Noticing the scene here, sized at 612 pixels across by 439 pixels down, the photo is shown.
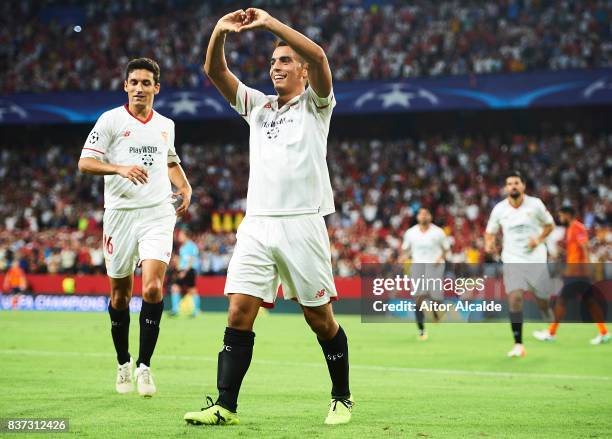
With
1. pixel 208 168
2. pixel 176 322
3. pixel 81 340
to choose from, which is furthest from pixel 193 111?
pixel 81 340

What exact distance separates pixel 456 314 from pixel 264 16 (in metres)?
17.6

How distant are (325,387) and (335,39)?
94.1 feet

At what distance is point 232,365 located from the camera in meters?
6.67

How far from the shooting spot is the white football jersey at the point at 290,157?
673 centimetres

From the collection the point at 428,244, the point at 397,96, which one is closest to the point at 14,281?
the point at 397,96

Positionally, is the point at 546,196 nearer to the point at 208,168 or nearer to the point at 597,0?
the point at 597,0

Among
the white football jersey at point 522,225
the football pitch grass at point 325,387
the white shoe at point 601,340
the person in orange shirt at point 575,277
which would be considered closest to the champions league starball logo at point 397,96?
the person in orange shirt at point 575,277

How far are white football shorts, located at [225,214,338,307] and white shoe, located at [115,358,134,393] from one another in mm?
2361

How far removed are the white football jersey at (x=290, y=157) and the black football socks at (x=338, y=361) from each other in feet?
3.11

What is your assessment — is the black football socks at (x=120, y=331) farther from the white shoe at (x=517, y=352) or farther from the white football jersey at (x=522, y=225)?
the white football jersey at (x=522, y=225)

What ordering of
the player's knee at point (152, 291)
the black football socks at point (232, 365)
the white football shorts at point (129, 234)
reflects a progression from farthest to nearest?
the white football shorts at point (129, 234), the player's knee at point (152, 291), the black football socks at point (232, 365)

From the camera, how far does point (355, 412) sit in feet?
24.8

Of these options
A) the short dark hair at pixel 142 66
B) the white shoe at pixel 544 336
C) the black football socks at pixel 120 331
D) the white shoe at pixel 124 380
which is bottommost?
the white shoe at pixel 544 336

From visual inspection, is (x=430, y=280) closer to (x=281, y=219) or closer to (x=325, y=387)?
(x=325, y=387)
